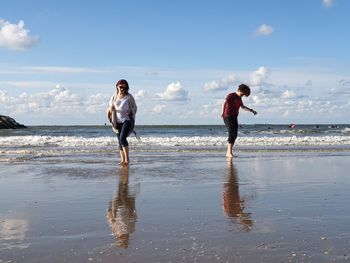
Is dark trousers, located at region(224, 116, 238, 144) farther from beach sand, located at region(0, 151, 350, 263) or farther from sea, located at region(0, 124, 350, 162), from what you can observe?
beach sand, located at region(0, 151, 350, 263)

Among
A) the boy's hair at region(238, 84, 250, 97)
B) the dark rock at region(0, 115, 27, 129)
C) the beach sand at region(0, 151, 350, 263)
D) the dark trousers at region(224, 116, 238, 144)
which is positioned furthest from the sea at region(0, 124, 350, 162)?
the dark rock at region(0, 115, 27, 129)

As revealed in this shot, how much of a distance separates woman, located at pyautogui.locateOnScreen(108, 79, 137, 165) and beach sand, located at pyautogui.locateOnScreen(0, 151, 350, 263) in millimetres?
2332

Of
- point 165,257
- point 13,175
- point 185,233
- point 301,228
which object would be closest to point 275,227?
point 301,228

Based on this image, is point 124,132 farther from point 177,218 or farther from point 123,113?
point 177,218

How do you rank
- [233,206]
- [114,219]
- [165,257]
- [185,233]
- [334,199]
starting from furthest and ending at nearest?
[334,199] < [233,206] < [114,219] < [185,233] < [165,257]

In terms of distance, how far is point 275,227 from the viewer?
12.3 ft

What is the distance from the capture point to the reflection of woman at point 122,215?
3566mm

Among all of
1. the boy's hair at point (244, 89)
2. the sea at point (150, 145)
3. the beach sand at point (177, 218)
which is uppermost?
the boy's hair at point (244, 89)

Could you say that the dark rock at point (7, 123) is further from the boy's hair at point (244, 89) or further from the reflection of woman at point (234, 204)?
the reflection of woman at point (234, 204)

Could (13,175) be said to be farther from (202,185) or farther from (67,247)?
(67,247)

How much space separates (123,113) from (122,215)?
18.5 feet

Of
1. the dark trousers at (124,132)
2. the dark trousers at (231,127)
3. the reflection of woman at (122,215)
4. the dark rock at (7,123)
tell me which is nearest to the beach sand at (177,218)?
the reflection of woman at (122,215)

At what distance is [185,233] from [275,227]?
0.73 meters

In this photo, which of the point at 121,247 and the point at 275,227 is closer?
the point at 121,247
